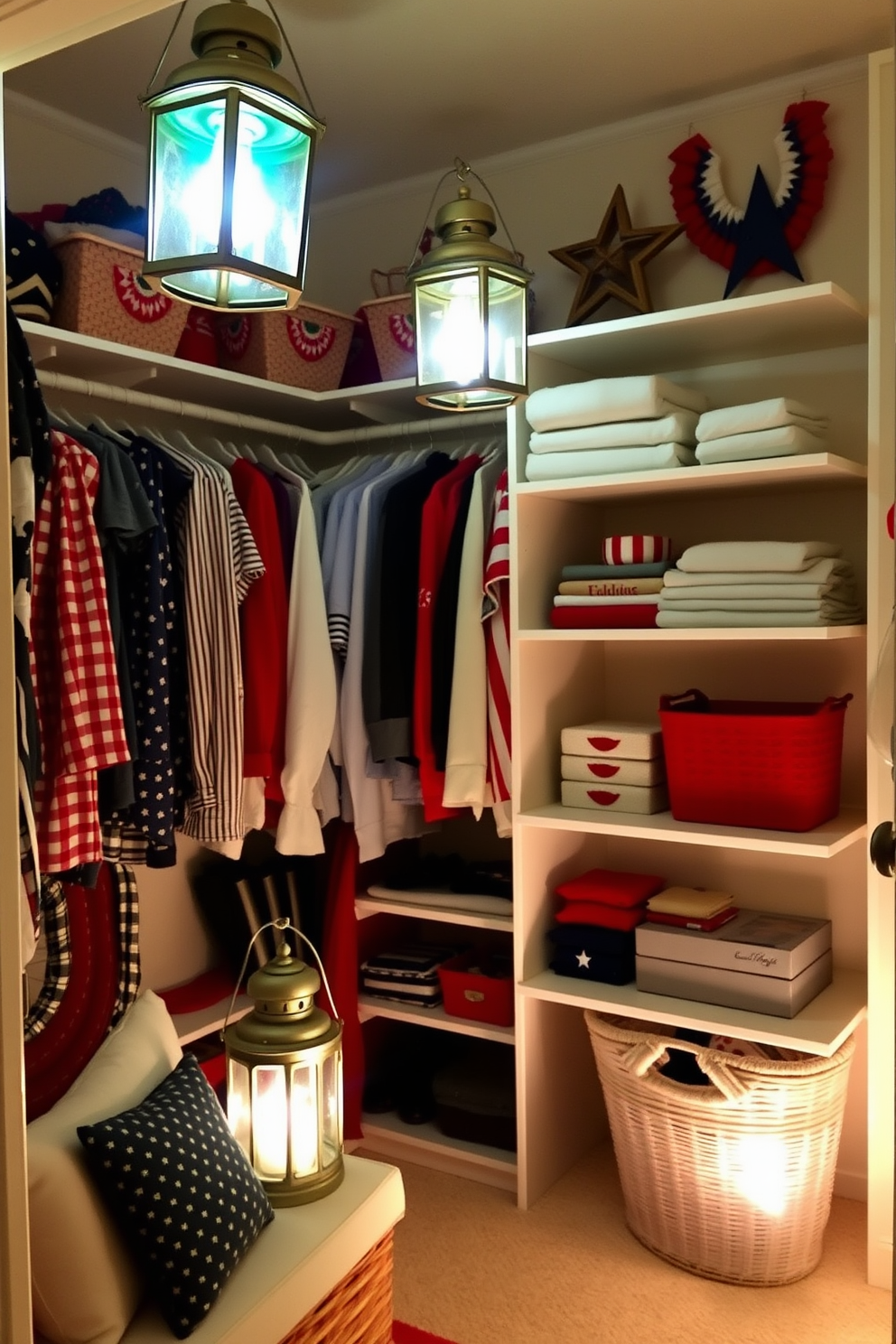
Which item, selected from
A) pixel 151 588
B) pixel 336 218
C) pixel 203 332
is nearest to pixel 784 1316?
pixel 151 588

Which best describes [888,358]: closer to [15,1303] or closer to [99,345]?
[99,345]

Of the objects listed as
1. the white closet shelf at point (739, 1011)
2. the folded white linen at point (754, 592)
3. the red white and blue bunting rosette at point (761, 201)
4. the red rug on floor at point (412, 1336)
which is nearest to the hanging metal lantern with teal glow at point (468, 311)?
the folded white linen at point (754, 592)

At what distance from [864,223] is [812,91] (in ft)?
1.14

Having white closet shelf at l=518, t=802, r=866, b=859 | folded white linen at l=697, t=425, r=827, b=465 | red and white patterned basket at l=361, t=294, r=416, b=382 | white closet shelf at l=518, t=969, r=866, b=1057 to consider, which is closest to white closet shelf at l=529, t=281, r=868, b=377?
folded white linen at l=697, t=425, r=827, b=465

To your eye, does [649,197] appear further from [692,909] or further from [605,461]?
[692,909]

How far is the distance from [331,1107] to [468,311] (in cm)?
145

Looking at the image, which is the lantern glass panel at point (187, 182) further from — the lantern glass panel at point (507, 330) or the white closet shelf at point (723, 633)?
the white closet shelf at point (723, 633)

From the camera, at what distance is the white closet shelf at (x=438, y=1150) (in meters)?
2.74

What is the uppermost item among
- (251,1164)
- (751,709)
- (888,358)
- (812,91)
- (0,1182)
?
(812,91)

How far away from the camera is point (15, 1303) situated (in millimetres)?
1197

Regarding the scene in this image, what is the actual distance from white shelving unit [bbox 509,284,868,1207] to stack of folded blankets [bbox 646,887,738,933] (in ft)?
0.48

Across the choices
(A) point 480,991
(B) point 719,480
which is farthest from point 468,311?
(A) point 480,991

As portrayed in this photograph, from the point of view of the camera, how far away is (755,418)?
90.5 inches

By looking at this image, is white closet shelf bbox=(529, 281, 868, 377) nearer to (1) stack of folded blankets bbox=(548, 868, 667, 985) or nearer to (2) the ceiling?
(2) the ceiling
